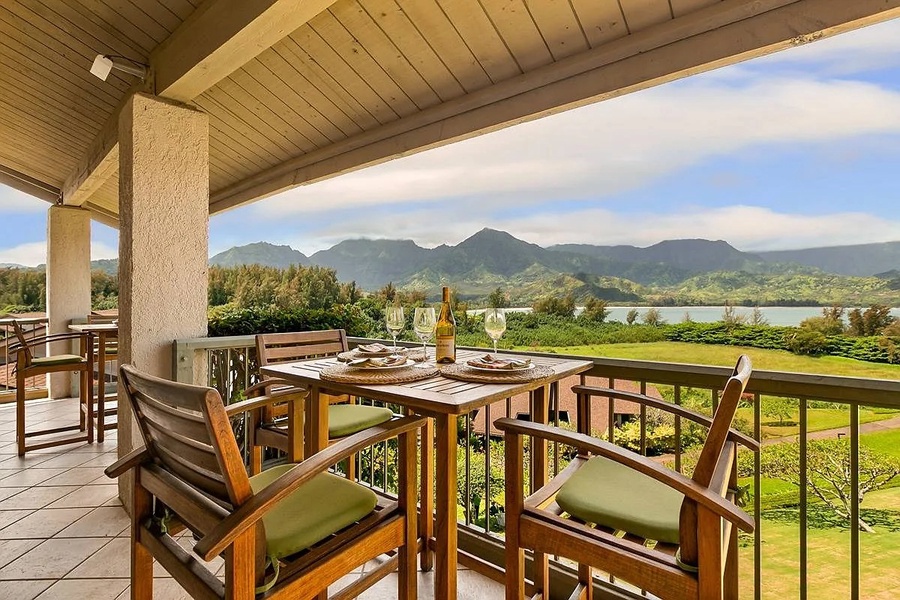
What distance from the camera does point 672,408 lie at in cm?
163

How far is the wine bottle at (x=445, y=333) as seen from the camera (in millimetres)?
2092

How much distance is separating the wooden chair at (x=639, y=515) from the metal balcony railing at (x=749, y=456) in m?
0.24

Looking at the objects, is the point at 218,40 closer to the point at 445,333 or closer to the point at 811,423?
the point at 445,333

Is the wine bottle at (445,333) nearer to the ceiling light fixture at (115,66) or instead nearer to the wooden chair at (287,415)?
the wooden chair at (287,415)

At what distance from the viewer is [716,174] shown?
18.7ft

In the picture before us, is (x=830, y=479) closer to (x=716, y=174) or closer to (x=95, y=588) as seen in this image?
(x=716, y=174)

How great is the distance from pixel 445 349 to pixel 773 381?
4.15ft

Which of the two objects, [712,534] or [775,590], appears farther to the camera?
[775,590]

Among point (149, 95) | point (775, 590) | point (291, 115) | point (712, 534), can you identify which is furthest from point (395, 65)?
point (775, 590)

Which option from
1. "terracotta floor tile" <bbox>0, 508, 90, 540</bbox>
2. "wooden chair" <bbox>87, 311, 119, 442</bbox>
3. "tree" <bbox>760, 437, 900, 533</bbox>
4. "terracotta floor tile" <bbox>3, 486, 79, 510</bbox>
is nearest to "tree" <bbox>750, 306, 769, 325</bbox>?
"tree" <bbox>760, 437, 900, 533</bbox>

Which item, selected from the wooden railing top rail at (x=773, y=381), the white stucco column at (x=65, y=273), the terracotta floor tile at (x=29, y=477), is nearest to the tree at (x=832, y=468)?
the wooden railing top rail at (x=773, y=381)

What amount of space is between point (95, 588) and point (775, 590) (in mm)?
3817

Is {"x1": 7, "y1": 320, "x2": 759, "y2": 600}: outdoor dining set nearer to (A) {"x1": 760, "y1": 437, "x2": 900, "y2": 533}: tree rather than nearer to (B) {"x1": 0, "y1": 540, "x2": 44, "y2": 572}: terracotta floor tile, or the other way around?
(B) {"x1": 0, "y1": 540, "x2": 44, "y2": 572}: terracotta floor tile

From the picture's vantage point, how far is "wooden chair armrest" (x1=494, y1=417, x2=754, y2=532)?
0.99 m
